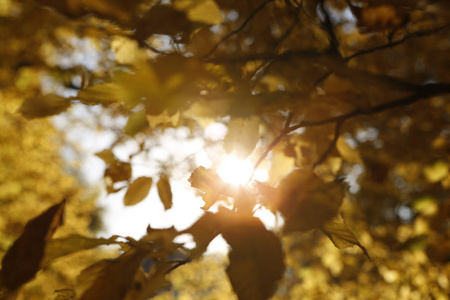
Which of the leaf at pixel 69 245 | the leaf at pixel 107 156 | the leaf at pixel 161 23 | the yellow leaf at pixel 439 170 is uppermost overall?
the leaf at pixel 161 23

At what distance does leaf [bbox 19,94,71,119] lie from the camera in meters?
0.40

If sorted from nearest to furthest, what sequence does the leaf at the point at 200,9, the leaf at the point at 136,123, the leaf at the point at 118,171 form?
the leaf at the point at 200,9 → the leaf at the point at 136,123 → the leaf at the point at 118,171

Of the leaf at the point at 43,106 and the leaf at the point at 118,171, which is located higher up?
the leaf at the point at 43,106

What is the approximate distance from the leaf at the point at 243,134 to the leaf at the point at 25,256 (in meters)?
0.23

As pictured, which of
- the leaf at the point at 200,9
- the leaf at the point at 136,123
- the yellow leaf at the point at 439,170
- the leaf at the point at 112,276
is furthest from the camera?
the yellow leaf at the point at 439,170

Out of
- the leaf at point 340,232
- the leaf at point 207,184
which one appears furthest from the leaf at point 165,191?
the leaf at point 340,232

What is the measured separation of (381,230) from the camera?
8.14 ft

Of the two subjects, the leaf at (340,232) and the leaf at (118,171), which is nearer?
the leaf at (340,232)

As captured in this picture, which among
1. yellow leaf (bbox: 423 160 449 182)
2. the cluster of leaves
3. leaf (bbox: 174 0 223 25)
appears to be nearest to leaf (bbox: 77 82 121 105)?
the cluster of leaves

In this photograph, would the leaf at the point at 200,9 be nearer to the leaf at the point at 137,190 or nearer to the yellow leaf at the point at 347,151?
the leaf at the point at 137,190

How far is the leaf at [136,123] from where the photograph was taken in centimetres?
47

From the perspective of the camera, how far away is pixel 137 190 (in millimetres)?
550

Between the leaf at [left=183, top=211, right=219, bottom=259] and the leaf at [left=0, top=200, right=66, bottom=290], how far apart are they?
0.14 metres

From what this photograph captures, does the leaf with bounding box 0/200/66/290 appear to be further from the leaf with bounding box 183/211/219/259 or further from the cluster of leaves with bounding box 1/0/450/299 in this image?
the leaf with bounding box 183/211/219/259
